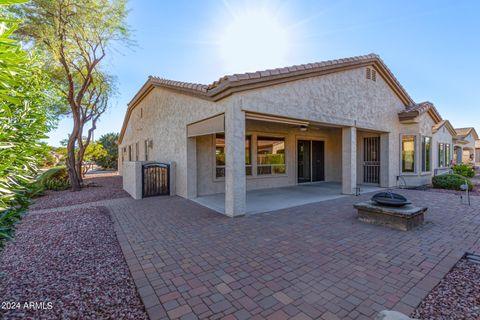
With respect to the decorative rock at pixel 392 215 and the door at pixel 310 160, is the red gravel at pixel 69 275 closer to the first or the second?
the decorative rock at pixel 392 215

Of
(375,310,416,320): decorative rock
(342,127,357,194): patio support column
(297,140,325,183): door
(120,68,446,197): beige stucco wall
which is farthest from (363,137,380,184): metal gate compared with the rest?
(375,310,416,320): decorative rock

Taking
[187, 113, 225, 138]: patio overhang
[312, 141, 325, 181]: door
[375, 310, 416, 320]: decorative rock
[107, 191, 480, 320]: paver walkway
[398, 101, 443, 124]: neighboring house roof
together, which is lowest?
[107, 191, 480, 320]: paver walkway

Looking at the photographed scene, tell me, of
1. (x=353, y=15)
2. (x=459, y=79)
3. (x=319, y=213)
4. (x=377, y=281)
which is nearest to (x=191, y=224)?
(x=319, y=213)

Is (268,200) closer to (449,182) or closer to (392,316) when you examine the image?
(392,316)

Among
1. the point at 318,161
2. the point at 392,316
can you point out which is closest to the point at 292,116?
the point at 392,316

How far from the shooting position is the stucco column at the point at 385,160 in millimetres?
11430

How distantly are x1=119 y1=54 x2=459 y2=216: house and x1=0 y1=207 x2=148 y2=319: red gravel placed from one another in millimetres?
3313

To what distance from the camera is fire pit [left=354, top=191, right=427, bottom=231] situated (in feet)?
17.3

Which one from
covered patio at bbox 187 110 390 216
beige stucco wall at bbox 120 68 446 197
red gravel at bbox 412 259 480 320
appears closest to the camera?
red gravel at bbox 412 259 480 320

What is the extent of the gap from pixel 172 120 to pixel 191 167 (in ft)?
8.87

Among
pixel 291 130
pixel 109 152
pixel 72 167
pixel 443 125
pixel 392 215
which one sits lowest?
pixel 392 215

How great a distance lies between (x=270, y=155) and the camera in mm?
11602

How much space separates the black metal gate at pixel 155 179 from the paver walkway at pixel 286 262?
10.0ft

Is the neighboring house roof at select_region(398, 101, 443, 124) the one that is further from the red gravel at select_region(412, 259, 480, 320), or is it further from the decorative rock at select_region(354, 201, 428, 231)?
the red gravel at select_region(412, 259, 480, 320)
